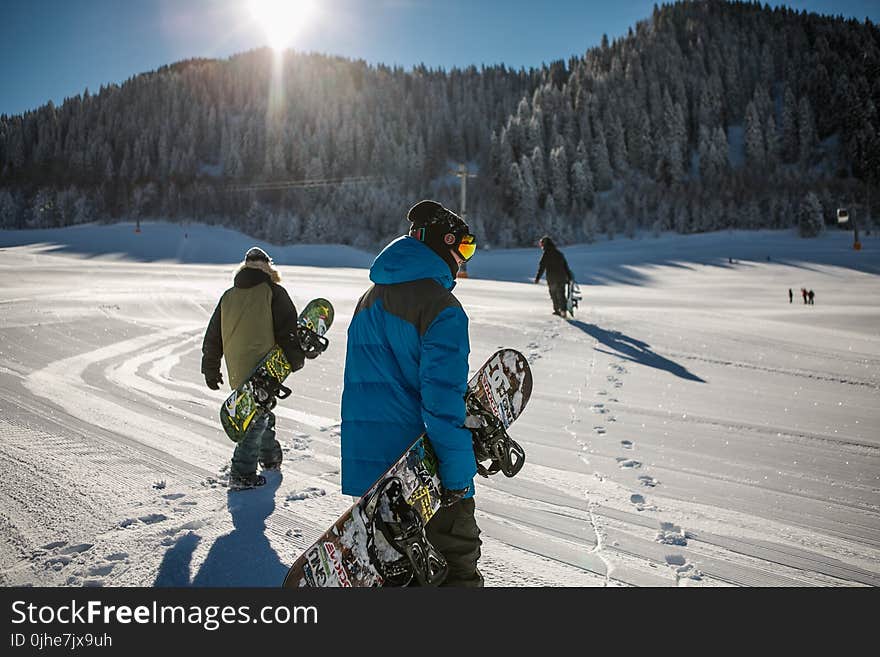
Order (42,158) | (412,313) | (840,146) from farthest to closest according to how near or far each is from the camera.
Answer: (42,158) → (840,146) → (412,313)

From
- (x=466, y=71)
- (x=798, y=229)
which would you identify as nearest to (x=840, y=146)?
(x=798, y=229)

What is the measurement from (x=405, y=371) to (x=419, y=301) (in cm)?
29

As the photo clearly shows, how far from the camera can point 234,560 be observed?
2785 millimetres

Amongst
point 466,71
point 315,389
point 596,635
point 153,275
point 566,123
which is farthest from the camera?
point 466,71

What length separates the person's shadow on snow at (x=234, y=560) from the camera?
2.62m

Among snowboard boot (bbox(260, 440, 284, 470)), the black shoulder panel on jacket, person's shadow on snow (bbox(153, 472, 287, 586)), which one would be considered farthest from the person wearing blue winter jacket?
snowboard boot (bbox(260, 440, 284, 470))

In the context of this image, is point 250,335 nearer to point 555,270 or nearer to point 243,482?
point 243,482

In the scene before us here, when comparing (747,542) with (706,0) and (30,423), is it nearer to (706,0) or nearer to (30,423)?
(30,423)

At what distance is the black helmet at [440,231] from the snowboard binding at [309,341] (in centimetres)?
209

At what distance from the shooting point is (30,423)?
4.88 m

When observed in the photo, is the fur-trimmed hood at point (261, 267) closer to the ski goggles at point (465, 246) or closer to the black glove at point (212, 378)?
the black glove at point (212, 378)

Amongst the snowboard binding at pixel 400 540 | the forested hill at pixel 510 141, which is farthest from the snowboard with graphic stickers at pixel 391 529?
the forested hill at pixel 510 141

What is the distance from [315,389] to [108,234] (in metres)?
56.5

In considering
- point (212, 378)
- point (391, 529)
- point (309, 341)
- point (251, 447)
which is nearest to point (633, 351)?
point (309, 341)
